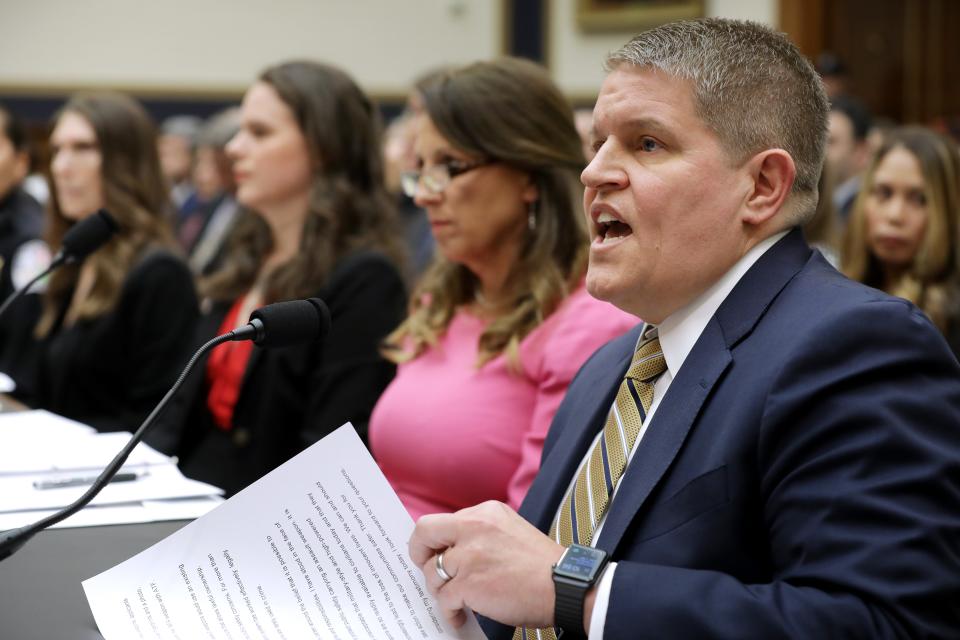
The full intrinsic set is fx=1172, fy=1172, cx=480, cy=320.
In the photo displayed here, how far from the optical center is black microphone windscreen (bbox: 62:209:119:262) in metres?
2.07

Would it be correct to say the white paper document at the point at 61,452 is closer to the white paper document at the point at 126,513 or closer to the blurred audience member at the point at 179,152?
the white paper document at the point at 126,513

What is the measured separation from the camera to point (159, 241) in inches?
143

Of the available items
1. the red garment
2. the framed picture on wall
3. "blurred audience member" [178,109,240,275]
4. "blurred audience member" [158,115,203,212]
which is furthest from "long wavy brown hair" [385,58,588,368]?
Answer: "blurred audience member" [158,115,203,212]

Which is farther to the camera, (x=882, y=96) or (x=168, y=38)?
(x=168, y=38)

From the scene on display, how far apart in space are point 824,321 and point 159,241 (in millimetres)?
2823

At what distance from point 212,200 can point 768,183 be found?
5801 millimetres

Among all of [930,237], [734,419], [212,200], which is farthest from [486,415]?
[212,200]

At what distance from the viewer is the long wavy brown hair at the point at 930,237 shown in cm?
336

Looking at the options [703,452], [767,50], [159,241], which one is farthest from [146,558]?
[159,241]

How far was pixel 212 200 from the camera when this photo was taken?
6.77 metres

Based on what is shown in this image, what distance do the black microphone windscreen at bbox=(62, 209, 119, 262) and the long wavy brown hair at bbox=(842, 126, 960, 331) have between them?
86.7 inches

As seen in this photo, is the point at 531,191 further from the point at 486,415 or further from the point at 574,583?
the point at 574,583

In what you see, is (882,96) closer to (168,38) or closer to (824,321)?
(168,38)

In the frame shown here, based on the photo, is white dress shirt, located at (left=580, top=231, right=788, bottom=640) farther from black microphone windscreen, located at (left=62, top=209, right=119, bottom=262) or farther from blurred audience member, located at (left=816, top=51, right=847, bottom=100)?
blurred audience member, located at (left=816, top=51, right=847, bottom=100)
